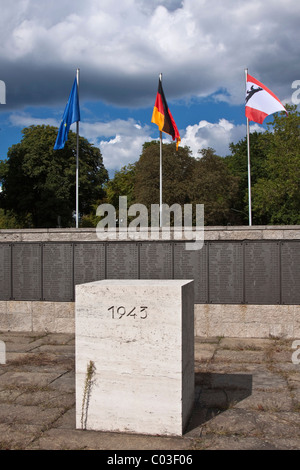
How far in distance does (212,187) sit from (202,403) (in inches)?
1365

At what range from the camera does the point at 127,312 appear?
13.8 feet

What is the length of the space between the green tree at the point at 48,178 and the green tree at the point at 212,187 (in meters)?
8.25

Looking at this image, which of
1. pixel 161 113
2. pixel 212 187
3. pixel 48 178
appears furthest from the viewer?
pixel 212 187

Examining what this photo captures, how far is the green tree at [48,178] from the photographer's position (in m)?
37.7

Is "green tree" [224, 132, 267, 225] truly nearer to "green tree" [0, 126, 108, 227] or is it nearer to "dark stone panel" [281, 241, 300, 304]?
"green tree" [0, 126, 108, 227]

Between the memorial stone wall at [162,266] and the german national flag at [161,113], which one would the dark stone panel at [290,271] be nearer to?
the memorial stone wall at [162,266]

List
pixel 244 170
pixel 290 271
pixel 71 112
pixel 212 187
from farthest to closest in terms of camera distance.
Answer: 1. pixel 244 170
2. pixel 212 187
3. pixel 71 112
4. pixel 290 271

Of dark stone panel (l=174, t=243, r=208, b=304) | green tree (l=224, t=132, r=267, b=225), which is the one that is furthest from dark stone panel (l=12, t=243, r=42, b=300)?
green tree (l=224, t=132, r=267, b=225)

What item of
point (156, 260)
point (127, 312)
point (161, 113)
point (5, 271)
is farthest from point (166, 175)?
point (127, 312)

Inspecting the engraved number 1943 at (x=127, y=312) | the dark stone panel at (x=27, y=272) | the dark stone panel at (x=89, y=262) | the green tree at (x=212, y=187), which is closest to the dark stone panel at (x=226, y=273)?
the dark stone panel at (x=89, y=262)

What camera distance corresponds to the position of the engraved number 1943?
4.16 metres

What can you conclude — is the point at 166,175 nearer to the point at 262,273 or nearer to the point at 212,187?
the point at 212,187

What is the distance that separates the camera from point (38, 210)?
127 feet
